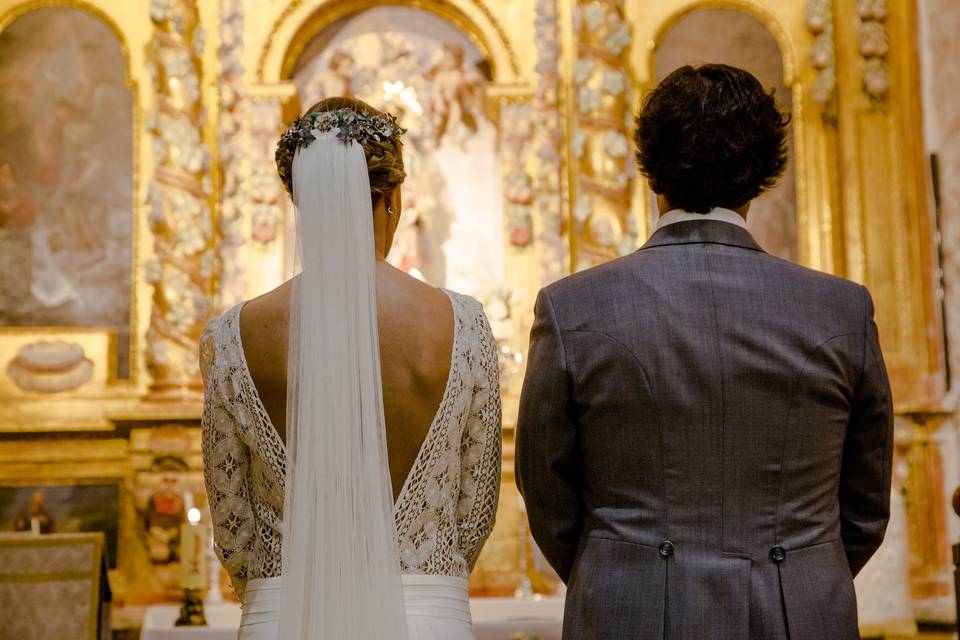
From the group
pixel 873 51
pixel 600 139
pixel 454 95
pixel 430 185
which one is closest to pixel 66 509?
pixel 430 185

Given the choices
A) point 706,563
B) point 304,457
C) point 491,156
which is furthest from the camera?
point 491,156

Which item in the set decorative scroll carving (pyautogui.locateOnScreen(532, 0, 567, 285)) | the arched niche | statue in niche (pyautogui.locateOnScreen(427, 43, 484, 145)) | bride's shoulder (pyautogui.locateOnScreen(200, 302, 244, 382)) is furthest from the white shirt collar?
statue in niche (pyautogui.locateOnScreen(427, 43, 484, 145))

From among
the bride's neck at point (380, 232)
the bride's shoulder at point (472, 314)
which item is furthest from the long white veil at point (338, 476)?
the bride's shoulder at point (472, 314)

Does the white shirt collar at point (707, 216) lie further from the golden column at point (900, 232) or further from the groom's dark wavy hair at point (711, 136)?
the golden column at point (900, 232)

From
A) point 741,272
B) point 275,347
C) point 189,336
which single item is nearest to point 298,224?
point 275,347

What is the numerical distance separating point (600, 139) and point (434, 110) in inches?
37.7

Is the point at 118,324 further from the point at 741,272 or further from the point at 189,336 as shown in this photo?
the point at 741,272

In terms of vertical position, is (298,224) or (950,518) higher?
(298,224)

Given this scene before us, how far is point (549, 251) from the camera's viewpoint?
24.0ft

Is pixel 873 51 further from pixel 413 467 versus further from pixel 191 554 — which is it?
pixel 413 467

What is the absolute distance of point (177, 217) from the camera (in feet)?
23.1

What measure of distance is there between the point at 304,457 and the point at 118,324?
186 inches

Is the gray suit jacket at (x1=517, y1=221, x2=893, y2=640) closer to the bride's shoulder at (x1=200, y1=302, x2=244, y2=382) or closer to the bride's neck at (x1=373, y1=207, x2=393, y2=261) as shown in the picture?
the bride's neck at (x1=373, y1=207, x2=393, y2=261)

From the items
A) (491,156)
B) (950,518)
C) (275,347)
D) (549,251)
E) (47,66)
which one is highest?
(47,66)
